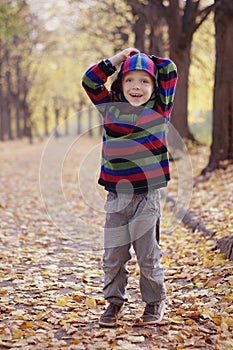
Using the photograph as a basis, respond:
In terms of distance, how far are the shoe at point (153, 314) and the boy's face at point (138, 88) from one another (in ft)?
5.04

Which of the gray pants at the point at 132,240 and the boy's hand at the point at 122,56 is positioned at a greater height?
the boy's hand at the point at 122,56

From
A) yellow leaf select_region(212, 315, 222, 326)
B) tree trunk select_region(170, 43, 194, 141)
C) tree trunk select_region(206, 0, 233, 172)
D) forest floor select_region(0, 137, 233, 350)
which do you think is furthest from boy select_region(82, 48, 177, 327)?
tree trunk select_region(170, 43, 194, 141)

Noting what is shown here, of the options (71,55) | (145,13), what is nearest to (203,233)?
(145,13)

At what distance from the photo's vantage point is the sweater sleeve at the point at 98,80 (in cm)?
416

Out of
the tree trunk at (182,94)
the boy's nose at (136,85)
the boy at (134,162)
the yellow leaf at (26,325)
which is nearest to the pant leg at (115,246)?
the boy at (134,162)

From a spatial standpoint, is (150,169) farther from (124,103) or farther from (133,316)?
(133,316)

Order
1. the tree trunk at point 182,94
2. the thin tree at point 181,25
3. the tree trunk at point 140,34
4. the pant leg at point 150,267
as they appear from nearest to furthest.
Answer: the pant leg at point 150,267
the thin tree at point 181,25
the tree trunk at point 182,94
the tree trunk at point 140,34

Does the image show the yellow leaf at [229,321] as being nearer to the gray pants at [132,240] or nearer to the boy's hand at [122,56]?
the gray pants at [132,240]

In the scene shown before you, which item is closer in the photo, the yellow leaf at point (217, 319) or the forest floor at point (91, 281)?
the forest floor at point (91, 281)

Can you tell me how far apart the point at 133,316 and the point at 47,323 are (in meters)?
0.69

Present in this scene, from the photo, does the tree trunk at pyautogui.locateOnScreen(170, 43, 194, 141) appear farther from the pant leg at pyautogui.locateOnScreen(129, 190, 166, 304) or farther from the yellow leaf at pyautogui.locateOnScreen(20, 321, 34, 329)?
the yellow leaf at pyautogui.locateOnScreen(20, 321, 34, 329)

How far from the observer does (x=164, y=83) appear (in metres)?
4.09

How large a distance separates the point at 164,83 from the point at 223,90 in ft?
24.6

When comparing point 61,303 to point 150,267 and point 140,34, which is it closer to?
point 150,267
